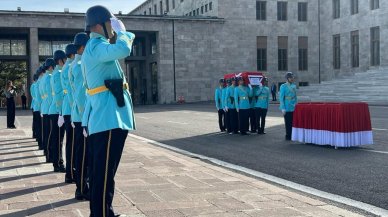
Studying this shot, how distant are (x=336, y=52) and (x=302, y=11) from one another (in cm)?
715

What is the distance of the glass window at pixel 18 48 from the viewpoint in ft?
162

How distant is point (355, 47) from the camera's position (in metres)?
48.1

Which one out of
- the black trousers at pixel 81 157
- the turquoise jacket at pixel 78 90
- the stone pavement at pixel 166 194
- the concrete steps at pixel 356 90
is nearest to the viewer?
the stone pavement at pixel 166 194

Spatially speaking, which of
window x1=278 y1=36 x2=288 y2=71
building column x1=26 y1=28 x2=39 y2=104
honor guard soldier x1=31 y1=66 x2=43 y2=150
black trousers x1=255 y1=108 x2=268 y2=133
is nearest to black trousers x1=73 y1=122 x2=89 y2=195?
honor guard soldier x1=31 y1=66 x2=43 y2=150

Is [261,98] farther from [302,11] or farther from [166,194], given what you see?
[302,11]

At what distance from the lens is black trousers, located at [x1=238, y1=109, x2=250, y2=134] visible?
15.9 meters

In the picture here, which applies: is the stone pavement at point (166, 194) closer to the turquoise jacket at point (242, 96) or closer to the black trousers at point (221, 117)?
the turquoise jacket at point (242, 96)

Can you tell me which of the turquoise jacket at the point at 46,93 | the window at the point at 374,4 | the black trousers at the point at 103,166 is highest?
the window at the point at 374,4

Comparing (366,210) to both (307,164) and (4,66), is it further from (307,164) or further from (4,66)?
(4,66)

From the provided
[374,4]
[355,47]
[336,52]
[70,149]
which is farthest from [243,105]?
[336,52]

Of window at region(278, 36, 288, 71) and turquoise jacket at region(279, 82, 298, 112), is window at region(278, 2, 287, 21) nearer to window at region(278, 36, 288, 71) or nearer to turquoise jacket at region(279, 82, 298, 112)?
window at region(278, 36, 288, 71)

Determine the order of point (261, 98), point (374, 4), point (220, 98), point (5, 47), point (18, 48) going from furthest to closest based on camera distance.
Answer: point (18, 48)
point (5, 47)
point (374, 4)
point (220, 98)
point (261, 98)

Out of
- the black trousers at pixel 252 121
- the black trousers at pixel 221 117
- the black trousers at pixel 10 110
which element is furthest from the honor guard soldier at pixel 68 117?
the black trousers at pixel 10 110

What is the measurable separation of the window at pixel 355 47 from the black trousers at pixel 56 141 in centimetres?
4322
